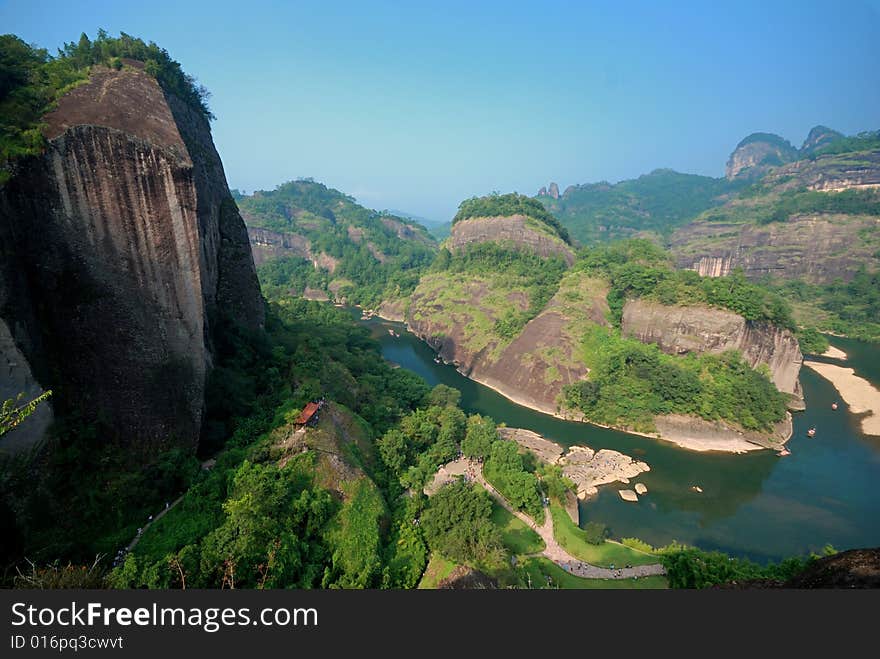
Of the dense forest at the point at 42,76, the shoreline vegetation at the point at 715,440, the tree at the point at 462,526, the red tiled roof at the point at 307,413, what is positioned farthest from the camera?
the shoreline vegetation at the point at 715,440

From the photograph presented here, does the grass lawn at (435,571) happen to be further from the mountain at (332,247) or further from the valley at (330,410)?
the mountain at (332,247)

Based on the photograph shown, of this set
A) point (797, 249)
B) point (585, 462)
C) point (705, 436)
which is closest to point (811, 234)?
point (797, 249)

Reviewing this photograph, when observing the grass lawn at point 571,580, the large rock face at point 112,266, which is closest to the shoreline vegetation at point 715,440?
the grass lawn at point 571,580

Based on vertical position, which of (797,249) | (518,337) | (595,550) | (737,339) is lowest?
(595,550)

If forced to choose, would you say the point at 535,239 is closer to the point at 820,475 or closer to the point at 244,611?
the point at 820,475

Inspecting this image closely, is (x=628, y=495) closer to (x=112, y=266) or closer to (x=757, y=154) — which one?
(x=112, y=266)

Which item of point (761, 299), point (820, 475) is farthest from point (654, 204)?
point (820, 475)
